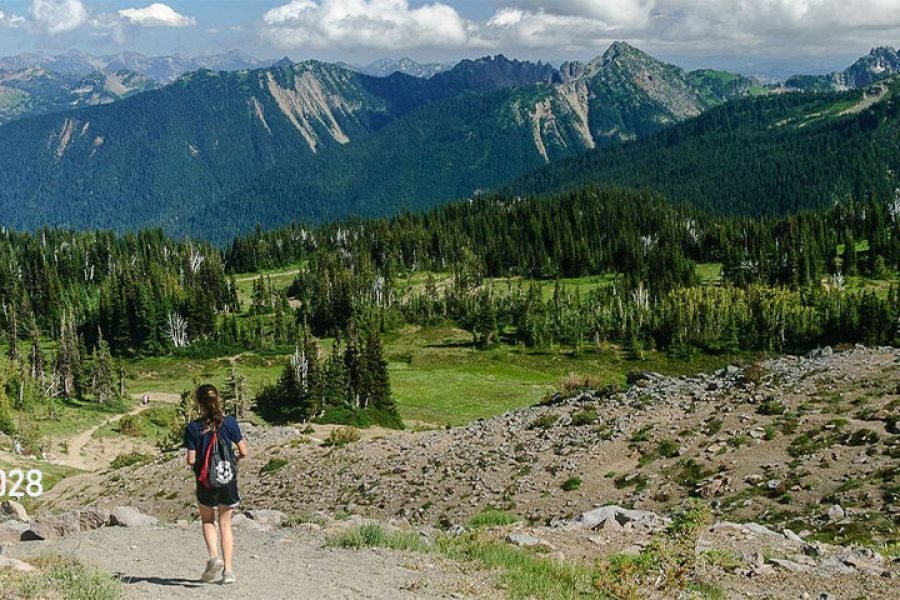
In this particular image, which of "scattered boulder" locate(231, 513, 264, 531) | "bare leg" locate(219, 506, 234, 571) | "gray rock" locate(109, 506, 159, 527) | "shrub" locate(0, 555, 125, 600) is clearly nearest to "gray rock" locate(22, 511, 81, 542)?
"gray rock" locate(109, 506, 159, 527)

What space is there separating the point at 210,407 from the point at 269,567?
4537mm

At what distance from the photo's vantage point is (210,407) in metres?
15.7

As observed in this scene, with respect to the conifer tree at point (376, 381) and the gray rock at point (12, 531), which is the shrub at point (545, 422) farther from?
the conifer tree at point (376, 381)

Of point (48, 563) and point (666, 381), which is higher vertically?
point (48, 563)

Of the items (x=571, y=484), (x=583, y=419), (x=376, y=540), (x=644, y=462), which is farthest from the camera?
(x=583, y=419)

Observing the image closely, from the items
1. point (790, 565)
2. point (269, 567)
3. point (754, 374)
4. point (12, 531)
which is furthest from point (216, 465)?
point (754, 374)

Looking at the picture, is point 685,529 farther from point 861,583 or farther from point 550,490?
point 550,490

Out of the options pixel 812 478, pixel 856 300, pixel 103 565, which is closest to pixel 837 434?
pixel 812 478

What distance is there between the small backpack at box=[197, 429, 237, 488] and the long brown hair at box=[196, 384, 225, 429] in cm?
19

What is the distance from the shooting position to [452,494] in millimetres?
35000

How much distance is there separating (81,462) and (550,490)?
5739 cm

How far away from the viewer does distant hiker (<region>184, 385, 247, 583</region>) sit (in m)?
15.7

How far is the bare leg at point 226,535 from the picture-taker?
617 inches

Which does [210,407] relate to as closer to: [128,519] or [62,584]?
[62,584]
